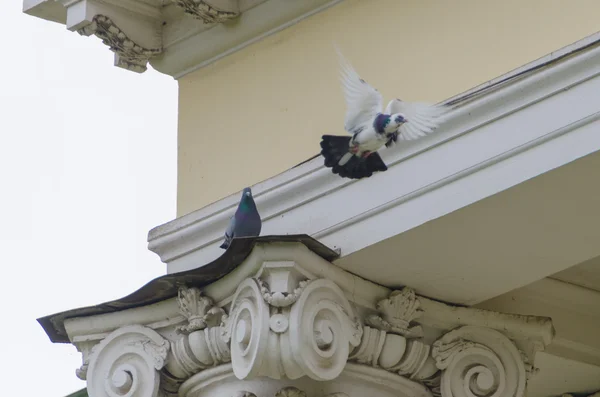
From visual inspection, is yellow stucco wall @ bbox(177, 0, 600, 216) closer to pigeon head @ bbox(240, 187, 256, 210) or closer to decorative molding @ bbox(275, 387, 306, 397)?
pigeon head @ bbox(240, 187, 256, 210)

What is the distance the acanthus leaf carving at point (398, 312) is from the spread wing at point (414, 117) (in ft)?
1.92

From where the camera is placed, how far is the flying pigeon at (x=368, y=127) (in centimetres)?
473

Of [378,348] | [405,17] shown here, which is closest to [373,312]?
[378,348]

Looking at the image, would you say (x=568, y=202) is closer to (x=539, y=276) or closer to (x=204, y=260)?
(x=539, y=276)

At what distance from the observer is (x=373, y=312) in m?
5.12

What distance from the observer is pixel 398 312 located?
511 cm

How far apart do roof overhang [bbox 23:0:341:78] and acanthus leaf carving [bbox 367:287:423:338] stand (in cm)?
113

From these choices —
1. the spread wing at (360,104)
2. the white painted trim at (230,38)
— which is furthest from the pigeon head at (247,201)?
the white painted trim at (230,38)

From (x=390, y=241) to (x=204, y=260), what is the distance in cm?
76

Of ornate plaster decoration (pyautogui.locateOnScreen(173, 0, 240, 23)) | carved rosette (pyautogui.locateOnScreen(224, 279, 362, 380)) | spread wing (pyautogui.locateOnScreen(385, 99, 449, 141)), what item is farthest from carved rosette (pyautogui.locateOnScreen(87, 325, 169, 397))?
ornate plaster decoration (pyautogui.locateOnScreen(173, 0, 240, 23))

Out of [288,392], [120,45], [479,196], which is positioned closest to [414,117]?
[479,196]

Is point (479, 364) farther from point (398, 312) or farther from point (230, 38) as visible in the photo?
point (230, 38)

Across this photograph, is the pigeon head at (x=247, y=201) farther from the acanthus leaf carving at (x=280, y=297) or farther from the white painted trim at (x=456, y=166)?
the acanthus leaf carving at (x=280, y=297)

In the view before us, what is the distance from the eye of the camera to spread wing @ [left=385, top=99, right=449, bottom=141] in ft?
15.5
